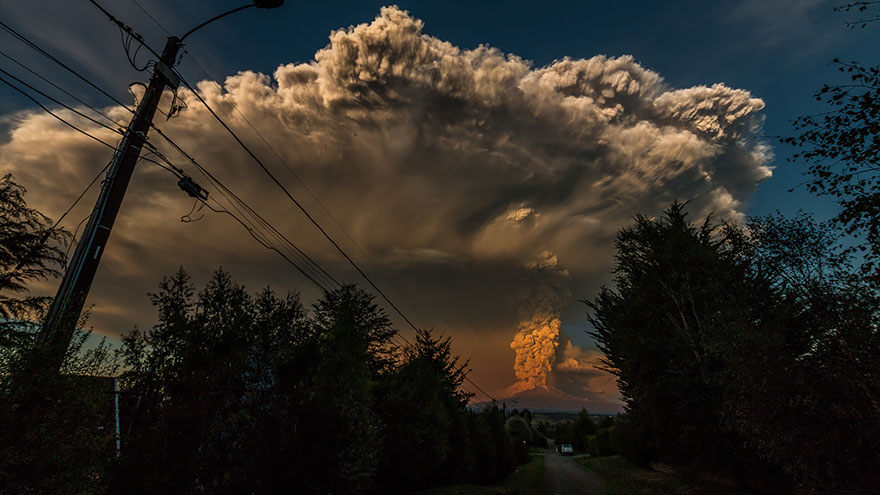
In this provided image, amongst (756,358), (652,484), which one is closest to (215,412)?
(756,358)

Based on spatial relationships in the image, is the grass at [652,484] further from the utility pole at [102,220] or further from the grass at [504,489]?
the utility pole at [102,220]

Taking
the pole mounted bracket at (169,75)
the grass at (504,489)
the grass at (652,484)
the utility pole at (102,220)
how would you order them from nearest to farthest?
1. the utility pole at (102,220)
2. the pole mounted bracket at (169,75)
3. the grass at (652,484)
4. the grass at (504,489)

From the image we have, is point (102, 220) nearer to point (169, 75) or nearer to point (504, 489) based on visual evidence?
point (169, 75)

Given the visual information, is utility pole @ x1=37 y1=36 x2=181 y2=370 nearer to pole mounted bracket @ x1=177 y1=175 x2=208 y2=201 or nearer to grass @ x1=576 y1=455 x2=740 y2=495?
pole mounted bracket @ x1=177 y1=175 x2=208 y2=201

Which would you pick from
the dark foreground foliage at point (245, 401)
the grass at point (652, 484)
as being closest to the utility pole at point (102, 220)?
the dark foreground foliage at point (245, 401)

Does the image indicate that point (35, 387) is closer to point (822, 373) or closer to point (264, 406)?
point (264, 406)

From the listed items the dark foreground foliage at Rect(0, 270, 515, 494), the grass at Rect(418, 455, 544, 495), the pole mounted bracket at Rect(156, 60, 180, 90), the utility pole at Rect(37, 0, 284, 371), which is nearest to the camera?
the dark foreground foliage at Rect(0, 270, 515, 494)

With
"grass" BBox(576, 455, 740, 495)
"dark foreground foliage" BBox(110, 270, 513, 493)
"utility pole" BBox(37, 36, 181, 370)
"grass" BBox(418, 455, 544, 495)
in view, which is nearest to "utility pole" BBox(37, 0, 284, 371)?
"utility pole" BBox(37, 36, 181, 370)
